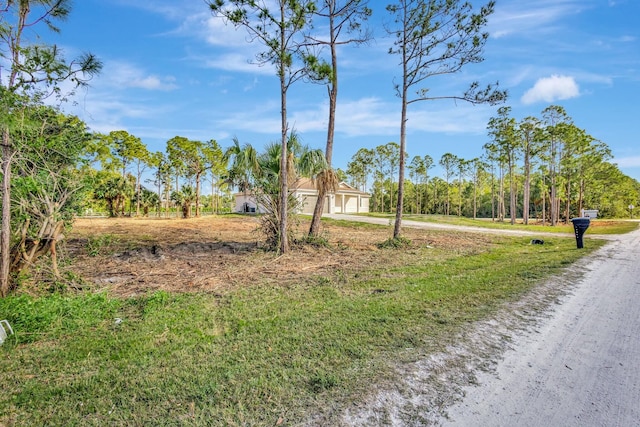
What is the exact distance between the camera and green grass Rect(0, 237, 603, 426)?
2.29m

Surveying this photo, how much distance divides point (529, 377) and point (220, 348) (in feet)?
9.50

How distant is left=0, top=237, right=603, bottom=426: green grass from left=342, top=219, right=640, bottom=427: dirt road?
0.85 ft

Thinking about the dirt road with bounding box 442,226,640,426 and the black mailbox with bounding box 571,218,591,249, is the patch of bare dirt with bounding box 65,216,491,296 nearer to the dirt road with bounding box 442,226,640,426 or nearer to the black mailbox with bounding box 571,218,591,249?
the black mailbox with bounding box 571,218,591,249

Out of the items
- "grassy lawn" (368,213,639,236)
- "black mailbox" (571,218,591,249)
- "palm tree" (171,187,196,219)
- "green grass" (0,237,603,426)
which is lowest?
"green grass" (0,237,603,426)

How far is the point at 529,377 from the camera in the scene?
8.75 feet

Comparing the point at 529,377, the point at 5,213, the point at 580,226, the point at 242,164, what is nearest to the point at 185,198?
the point at 242,164

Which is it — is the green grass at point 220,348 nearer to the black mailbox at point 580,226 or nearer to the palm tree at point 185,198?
the black mailbox at point 580,226

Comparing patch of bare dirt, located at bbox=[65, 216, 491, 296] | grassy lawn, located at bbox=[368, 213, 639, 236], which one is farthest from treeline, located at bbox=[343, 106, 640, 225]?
patch of bare dirt, located at bbox=[65, 216, 491, 296]

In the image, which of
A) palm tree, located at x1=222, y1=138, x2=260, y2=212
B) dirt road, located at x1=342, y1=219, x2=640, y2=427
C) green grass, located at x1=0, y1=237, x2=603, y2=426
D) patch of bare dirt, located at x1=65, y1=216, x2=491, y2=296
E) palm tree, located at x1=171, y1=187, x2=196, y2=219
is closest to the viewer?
dirt road, located at x1=342, y1=219, x2=640, y2=427

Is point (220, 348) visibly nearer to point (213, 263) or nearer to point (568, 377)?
point (568, 377)

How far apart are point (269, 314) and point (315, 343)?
1171 mm

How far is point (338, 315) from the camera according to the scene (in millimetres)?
4129

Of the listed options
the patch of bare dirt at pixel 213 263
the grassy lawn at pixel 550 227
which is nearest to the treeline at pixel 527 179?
the grassy lawn at pixel 550 227

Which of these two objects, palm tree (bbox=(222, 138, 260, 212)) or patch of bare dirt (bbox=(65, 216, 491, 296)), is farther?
palm tree (bbox=(222, 138, 260, 212))
